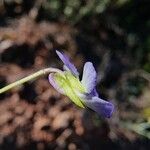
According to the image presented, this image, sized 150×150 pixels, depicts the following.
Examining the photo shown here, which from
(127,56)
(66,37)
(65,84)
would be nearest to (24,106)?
(66,37)

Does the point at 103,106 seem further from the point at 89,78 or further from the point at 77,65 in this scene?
the point at 77,65

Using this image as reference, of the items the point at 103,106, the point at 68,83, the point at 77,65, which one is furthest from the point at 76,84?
the point at 77,65

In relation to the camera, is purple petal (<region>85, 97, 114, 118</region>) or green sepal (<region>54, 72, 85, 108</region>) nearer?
purple petal (<region>85, 97, 114, 118</region>)

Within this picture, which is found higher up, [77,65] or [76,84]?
[76,84]

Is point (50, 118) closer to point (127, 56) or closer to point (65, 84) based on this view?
point (127, 56)

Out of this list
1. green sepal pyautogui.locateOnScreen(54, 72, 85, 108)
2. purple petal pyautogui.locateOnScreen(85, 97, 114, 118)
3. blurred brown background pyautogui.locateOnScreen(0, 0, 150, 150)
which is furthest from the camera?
blurred brown background pyautogui.locateOnScreen(0, 0, 150, 150)

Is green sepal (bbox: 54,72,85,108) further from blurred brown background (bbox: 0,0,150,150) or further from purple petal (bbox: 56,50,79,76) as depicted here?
blurred brown background (bbox: 0,0,150,150)

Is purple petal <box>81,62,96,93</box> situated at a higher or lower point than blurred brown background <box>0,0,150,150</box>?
higher

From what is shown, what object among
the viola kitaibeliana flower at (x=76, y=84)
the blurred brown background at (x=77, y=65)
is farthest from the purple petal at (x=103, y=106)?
the blurred brown background at (x=77, y=65)

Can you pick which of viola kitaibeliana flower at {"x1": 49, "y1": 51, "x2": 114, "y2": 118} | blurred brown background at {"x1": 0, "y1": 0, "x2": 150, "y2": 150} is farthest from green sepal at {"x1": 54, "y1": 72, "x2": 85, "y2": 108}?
blurred brown background at {"x1": 0, "y1": 0, "x2": 150, "y2": 150}

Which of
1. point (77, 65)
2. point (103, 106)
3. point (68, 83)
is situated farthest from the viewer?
point (77, 65)

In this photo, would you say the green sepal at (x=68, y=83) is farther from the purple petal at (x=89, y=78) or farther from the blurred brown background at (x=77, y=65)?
the blurred brown background at (x=77, y=65)
